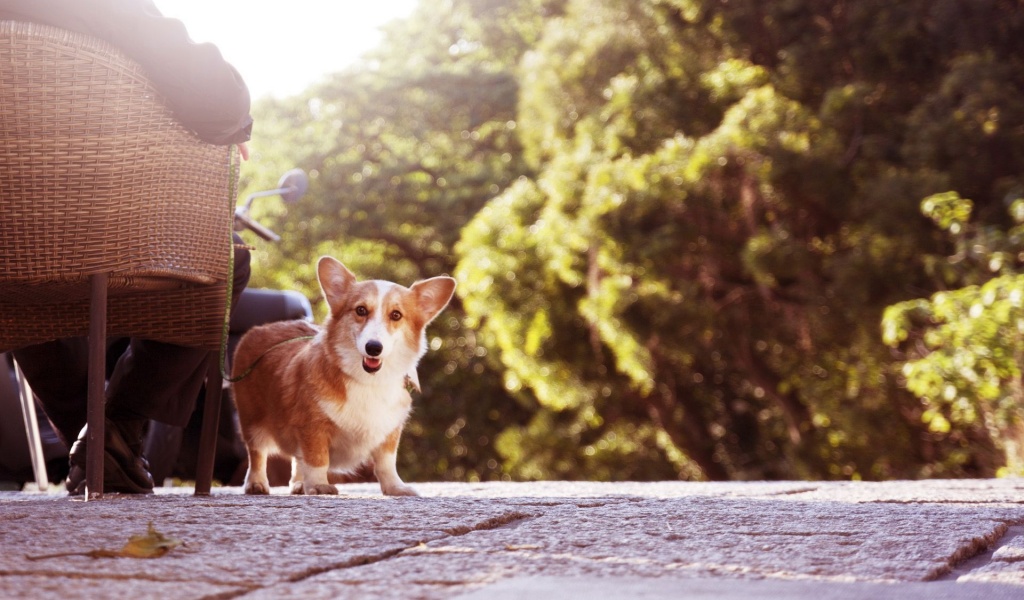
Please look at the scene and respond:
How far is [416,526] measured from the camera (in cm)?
220

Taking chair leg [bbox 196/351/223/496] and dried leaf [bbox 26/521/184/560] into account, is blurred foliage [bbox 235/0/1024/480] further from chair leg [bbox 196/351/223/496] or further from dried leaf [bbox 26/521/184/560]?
dried leaf [bbox 26/521/184/560]

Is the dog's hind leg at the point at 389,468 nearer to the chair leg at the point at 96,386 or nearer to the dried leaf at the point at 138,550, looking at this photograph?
the chair leg at the point at 96,386

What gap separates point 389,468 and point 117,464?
28.7 inches

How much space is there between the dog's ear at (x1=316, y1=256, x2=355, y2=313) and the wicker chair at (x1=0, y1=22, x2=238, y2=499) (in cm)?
42

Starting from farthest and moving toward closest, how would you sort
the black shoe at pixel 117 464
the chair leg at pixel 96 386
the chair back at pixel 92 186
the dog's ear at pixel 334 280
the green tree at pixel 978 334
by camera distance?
the green tree at pixel 978 334 → the dog's ear at pixel 334 280 → the black shoe at pixel 117 464 → the chair leg at pixel 96 386 → the chair back at pixel 92 186

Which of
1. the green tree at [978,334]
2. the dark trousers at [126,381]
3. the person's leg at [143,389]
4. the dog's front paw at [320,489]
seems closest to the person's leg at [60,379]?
the dark trousers at [126,381]

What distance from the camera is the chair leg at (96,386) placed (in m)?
2.85

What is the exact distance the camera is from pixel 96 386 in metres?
2.91

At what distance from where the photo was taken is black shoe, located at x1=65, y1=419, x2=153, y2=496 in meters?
3.19

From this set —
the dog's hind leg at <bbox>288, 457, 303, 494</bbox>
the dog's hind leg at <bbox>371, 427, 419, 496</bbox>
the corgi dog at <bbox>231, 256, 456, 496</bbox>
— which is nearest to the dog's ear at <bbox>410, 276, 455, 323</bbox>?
the corgi dog at <bbox>231, 256, 456, 496</bbox>

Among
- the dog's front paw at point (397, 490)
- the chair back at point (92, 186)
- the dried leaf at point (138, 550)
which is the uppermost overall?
Result: the chair back at point (92, 186)

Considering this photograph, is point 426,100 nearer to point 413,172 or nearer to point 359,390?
point 413,172

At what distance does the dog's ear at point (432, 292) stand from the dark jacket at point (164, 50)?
0.87m

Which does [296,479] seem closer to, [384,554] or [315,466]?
[315,466]
